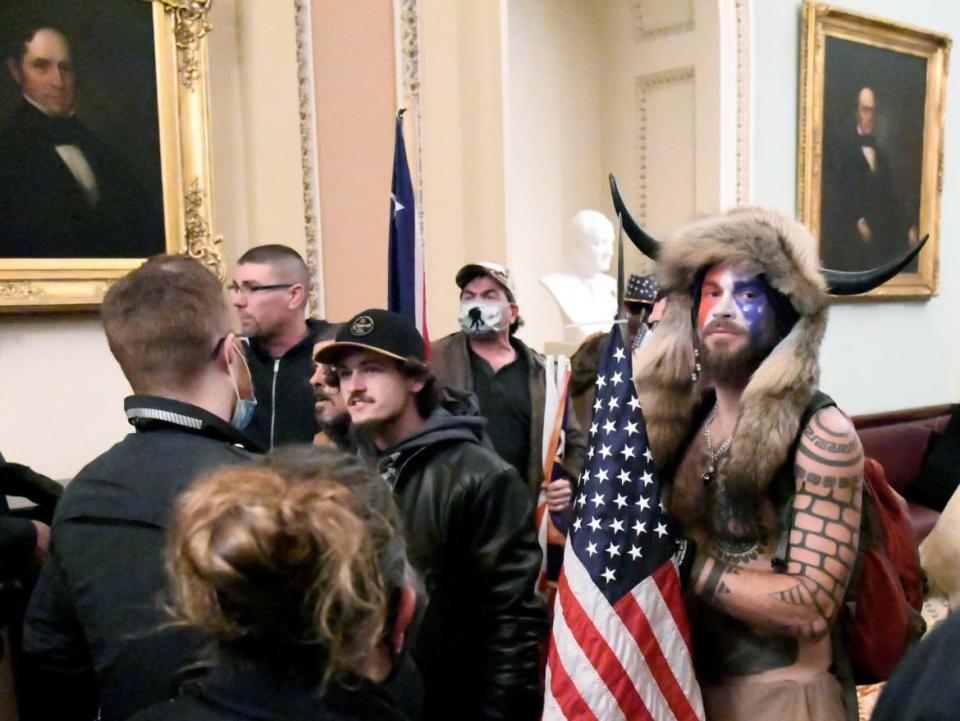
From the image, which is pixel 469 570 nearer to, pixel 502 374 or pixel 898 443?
pixel 502 374

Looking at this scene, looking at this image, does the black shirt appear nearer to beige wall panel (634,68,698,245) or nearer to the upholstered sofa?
beige wall panel (634,68,698,245)

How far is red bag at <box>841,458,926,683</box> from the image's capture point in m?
1.79

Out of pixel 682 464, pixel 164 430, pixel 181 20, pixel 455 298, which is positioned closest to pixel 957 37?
pixel 455 298

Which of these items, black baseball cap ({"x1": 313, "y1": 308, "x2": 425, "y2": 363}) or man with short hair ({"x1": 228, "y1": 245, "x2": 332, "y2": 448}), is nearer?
black baseball cap ({"x1": 313, "y1": 308, "x2": 425, "y2": 363})

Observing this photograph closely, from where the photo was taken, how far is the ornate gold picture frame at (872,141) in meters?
6.20

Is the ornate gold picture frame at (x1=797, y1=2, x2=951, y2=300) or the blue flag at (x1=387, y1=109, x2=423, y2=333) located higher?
the ornate gold picture frame at (x1=797, y1=2, x2=951, y2=300)

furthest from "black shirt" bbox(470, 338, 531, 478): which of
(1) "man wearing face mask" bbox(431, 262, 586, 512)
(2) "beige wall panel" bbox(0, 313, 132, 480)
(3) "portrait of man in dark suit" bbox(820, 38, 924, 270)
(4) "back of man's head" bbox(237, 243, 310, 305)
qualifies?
(3) "portrait of man in dark suit" bbox(820, 38, 924, 270)

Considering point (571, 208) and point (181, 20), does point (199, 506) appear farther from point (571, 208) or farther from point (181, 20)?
point (571, 208)

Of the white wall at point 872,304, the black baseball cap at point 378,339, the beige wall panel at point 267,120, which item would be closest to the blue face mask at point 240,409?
the black baseball cap at point 378,339

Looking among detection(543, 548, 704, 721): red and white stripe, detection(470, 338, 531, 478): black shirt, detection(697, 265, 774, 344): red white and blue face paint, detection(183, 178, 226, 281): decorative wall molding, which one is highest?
detection(183, 178, 226, 281): decorative wall molding

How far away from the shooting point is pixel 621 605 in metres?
1.80

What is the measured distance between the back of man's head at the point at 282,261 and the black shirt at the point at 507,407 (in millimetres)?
765

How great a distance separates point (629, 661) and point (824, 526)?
1.53 feet

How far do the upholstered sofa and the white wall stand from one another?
231 millimetres
